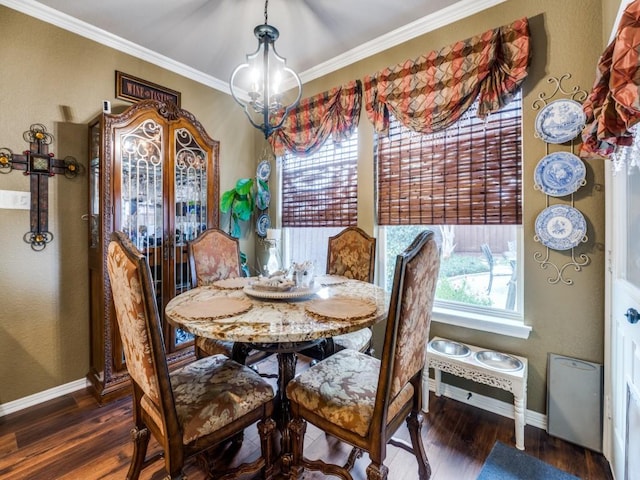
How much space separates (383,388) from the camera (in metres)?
1.06

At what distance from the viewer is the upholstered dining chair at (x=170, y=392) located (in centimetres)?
100

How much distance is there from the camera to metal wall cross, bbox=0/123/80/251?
6.86ft

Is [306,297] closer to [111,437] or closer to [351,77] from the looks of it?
[111,437]

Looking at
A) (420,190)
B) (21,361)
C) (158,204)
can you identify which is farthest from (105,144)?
(420,190)

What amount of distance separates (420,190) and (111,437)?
2.65 metres

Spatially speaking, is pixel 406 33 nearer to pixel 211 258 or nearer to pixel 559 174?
pixel 559 174

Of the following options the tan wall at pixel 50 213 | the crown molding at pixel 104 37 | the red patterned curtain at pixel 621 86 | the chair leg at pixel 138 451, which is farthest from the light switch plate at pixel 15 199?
the red patterned curtain at pixel 621 86

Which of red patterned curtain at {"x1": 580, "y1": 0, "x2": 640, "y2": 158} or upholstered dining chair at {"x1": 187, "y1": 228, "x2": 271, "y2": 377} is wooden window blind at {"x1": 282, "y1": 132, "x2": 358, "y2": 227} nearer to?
upholstered dining chair at {"x1": 187, "y1": 228, "x2": 271, "y2": 377}

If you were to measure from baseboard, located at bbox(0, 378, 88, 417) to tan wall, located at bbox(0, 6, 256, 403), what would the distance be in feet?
0.11

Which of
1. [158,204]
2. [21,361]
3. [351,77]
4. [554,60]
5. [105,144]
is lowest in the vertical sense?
[21,361]

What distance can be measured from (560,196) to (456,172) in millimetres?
635

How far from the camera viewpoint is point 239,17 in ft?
7.36

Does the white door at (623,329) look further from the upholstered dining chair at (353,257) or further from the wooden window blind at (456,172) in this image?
the upholstered dining chair at (353,257)

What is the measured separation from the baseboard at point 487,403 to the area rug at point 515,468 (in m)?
0.33
